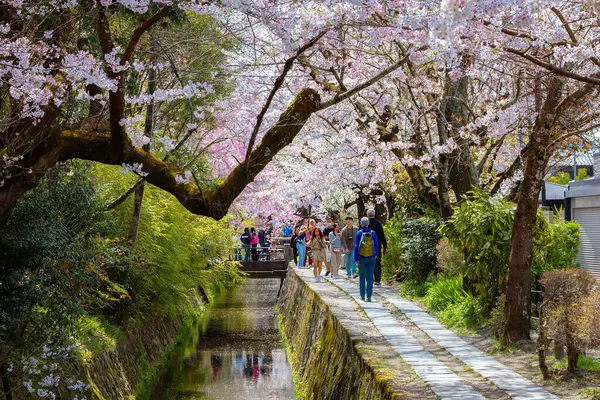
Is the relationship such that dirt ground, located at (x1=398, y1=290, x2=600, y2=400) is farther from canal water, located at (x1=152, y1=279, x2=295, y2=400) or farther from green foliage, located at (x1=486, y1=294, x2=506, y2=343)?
canal water, located at (x1=152, y1=279, x2=295, y2=400)

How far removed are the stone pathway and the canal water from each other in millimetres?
3138

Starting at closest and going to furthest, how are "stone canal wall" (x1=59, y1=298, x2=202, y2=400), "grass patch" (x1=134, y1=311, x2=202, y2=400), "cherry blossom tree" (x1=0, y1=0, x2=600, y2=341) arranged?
"cherry blossom tree" (x1=0, y1=0, x2=600, y2=341) < "stone canal wall" (x1=59, y1=298, x2=202, y2=400) < "grass patch" (x1=134, y1=311, x2=202, y2=400)

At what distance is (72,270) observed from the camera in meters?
10.7

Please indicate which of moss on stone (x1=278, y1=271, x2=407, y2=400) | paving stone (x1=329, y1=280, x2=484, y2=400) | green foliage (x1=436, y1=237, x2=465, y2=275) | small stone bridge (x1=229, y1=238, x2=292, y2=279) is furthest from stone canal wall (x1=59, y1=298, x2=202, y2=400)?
small stone bridge (x1=229, y1=238, x2=292, y2=279)

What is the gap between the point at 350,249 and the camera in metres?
24.0

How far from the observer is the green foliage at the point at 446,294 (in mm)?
15484

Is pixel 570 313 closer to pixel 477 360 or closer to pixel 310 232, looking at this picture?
pixel 477 360

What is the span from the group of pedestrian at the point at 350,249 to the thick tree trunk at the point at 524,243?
4825mm

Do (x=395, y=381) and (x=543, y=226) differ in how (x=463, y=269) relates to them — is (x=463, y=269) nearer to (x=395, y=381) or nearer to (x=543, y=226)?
(x=543, y=226)

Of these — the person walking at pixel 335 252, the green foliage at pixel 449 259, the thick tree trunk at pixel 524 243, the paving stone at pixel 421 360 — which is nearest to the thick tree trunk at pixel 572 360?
the paving stone at pixel 421 360

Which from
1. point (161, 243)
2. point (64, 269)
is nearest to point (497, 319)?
point (64, 269)

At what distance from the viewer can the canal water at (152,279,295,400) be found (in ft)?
55.9

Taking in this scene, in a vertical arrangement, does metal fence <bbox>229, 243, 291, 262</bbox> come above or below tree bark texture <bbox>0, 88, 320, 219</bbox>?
below

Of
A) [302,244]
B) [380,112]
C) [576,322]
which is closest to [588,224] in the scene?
[380,112]
